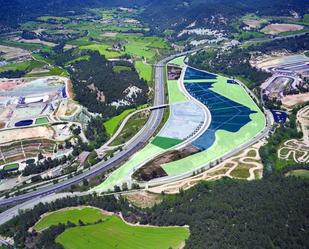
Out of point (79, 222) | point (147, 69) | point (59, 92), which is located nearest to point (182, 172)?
point (79, 222)

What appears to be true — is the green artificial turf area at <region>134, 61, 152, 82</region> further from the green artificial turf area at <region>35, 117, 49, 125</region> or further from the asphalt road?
the green artificial turf area at <region>35, 117, 49, 125</region>

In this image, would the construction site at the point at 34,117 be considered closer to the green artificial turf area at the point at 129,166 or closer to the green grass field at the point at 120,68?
the green artificial turf area at the point at 129,166

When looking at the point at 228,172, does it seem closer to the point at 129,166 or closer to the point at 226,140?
the point at 226,140

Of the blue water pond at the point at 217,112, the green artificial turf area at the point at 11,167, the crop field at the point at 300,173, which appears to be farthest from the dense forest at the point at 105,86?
the crop field at the point at 300,173

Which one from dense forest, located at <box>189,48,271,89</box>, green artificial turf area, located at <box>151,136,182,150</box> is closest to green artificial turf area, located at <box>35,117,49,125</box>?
green artificial turf area, located at <box>151,136,182,150</box>

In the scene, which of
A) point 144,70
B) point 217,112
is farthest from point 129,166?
point 144,70

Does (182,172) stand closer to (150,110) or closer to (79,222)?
(79,222)
